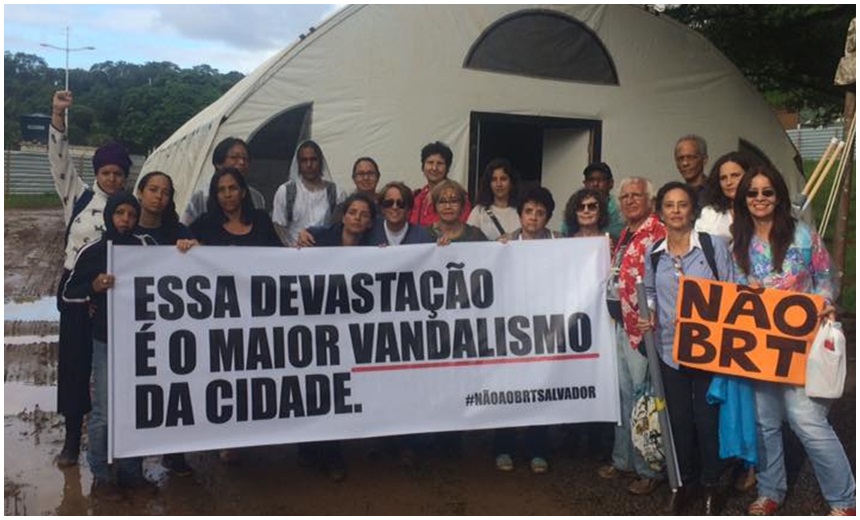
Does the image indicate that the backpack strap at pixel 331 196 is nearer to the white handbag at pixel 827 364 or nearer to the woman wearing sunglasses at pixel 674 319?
the woman wearing sunglasses at pixel 674 319

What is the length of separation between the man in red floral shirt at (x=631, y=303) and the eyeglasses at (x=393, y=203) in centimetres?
119

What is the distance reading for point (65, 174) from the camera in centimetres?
483

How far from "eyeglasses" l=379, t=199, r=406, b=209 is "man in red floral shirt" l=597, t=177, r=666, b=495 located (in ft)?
3.91

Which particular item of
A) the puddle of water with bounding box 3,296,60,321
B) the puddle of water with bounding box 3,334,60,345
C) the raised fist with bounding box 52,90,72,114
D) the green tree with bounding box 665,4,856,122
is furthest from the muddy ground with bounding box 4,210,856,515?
the green tree with bounding box 665,4,856,122

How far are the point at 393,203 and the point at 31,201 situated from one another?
2441 centimetres

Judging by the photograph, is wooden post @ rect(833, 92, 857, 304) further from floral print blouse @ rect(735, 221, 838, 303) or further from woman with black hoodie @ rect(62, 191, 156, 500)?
woman with black hoodie @ rect(62, 191, 156, 500)

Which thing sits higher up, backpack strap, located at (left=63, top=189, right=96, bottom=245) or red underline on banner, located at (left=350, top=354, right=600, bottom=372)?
backpack strap, located at (left=63, top=189, right=96, bottom=245)

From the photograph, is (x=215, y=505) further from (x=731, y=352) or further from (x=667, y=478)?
(x=731, y=352)

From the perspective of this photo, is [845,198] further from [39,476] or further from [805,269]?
[39,476]

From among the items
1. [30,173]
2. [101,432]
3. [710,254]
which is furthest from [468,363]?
[30,173]

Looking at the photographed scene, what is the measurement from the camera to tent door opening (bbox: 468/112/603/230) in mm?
8453

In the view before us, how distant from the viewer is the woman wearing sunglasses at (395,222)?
15.1 ft

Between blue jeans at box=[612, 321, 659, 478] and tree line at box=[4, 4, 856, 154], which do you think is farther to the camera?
tree line at box=[4, 4, 856, 154]

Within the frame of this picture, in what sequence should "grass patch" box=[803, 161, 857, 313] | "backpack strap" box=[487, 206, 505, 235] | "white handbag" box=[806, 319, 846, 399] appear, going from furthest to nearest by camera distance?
"grass patch" box=[803, 161, 857, 313] < "backpack strap" box=[487, 206, 505, 235] < "white handbag" box=[806, 319, 846, 399]
